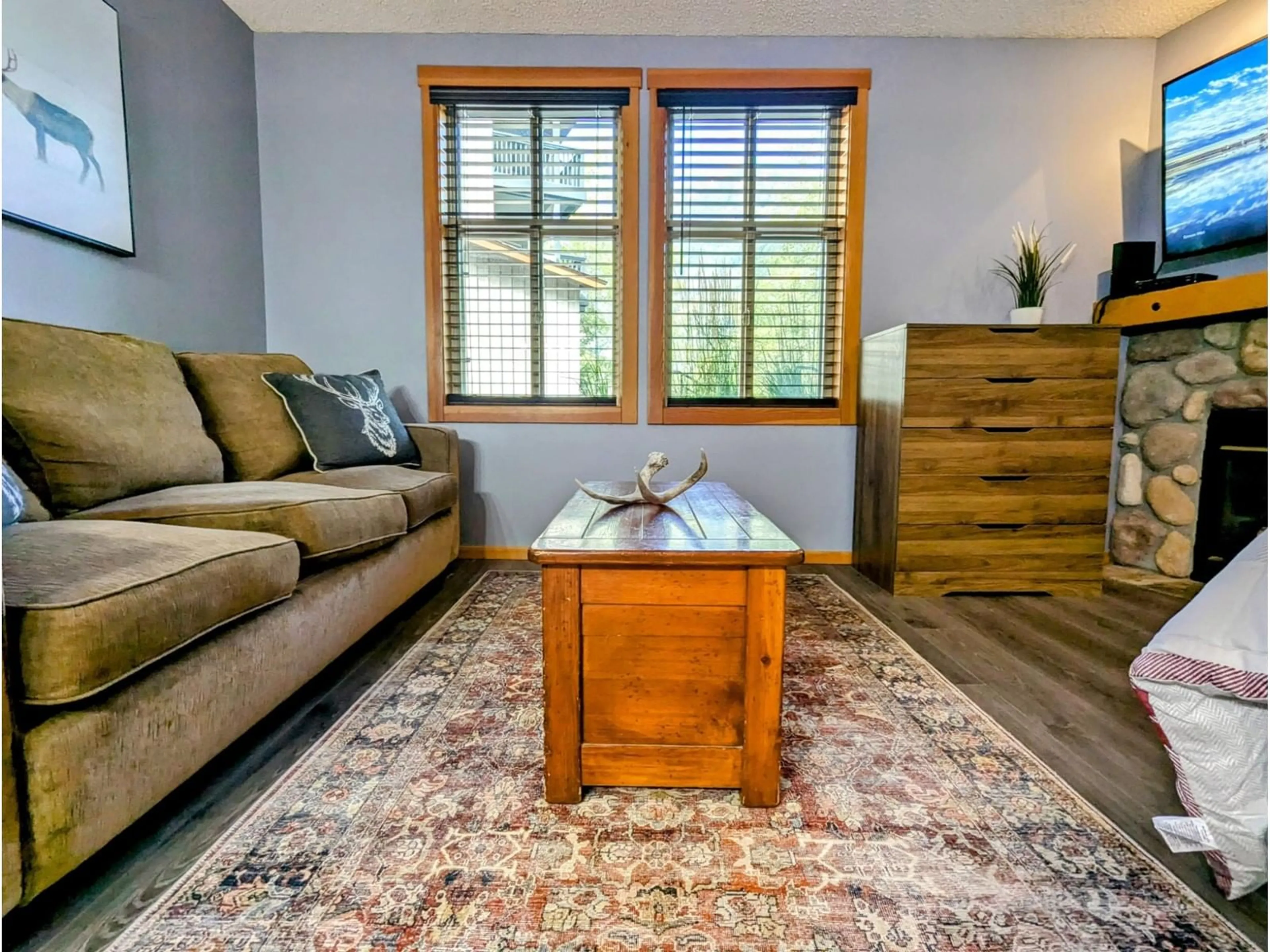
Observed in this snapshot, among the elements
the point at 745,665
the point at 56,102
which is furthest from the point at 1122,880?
the point at 56,102

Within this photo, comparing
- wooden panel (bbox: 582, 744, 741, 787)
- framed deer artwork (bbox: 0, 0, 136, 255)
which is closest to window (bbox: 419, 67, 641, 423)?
framed deer artwork (bbox: 0, 0, 136, 255)

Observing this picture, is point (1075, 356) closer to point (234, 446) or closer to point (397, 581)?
point (397, 581)

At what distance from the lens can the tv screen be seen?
2285mm

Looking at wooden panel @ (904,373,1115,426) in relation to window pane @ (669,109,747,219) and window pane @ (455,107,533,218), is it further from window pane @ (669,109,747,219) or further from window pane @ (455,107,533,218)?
window pane @ (455,107,533,218)

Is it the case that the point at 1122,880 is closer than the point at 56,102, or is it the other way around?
the point at 1122,880

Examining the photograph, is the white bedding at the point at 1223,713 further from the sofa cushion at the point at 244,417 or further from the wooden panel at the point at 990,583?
the sofa cushion at the point at 244,417

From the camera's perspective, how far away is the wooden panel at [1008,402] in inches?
94.1

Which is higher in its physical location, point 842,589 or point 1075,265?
point 1075,265

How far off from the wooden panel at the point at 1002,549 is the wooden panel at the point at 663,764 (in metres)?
1.59

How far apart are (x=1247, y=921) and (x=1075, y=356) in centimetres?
206

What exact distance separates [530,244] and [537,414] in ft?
2.69

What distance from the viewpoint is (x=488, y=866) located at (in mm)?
976

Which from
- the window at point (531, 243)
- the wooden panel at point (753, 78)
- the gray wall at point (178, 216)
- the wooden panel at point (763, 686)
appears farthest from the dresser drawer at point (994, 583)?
the gray wall at point (178, 216)

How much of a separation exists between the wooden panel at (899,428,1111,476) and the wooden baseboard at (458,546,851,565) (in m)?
0.74
